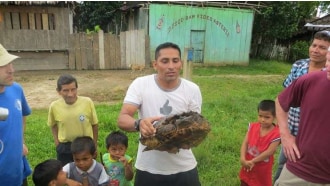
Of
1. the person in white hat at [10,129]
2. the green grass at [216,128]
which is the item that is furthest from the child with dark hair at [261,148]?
the person in white hat at [10,129]

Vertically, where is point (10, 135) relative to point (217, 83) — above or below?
above

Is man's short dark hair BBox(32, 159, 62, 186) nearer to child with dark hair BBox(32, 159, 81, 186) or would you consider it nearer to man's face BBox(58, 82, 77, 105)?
child with dark hair BBox(32, 159, 81, 186)

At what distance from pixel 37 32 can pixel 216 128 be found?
1060 cm

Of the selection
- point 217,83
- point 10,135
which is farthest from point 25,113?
point 217,83

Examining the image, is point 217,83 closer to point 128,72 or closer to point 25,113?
point 128,72

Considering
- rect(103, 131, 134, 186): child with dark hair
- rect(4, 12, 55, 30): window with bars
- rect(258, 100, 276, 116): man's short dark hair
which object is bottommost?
rect(103, 131, 134, 186): child with dark hair

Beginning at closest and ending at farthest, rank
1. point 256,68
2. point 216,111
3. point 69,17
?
point 216,111 → point 69,17 → point 256,68

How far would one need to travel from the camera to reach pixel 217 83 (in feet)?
37.8

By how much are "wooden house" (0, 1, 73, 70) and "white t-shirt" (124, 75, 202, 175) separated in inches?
494

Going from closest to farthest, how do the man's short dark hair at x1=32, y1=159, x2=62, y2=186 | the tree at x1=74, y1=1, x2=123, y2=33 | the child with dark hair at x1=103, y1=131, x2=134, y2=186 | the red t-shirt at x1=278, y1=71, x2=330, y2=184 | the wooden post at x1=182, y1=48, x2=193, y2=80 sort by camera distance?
1. the red t-shirt at x1=278, y1=71, x2=330, y2=184
2. the man's short dark hair at x1=32, y1=159, x2=62, y2=186
3. the child with dark hair at x1=103, y1=131, x2=134, y2=186
4. the wooden post at x1=182, y1=48, x2=193, y2=80
5. the tree at x1=74, y1=1, x2=123, y2=33

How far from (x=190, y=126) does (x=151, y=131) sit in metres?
0.26

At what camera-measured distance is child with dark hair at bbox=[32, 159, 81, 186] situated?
8.40ft

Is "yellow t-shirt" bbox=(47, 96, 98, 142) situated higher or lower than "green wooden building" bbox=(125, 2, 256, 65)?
lower

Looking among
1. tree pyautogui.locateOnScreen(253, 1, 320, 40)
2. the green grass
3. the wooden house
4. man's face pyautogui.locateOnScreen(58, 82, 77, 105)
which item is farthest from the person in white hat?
tree pyautogui.locateOnScreen(253, 1, 320, 40)
